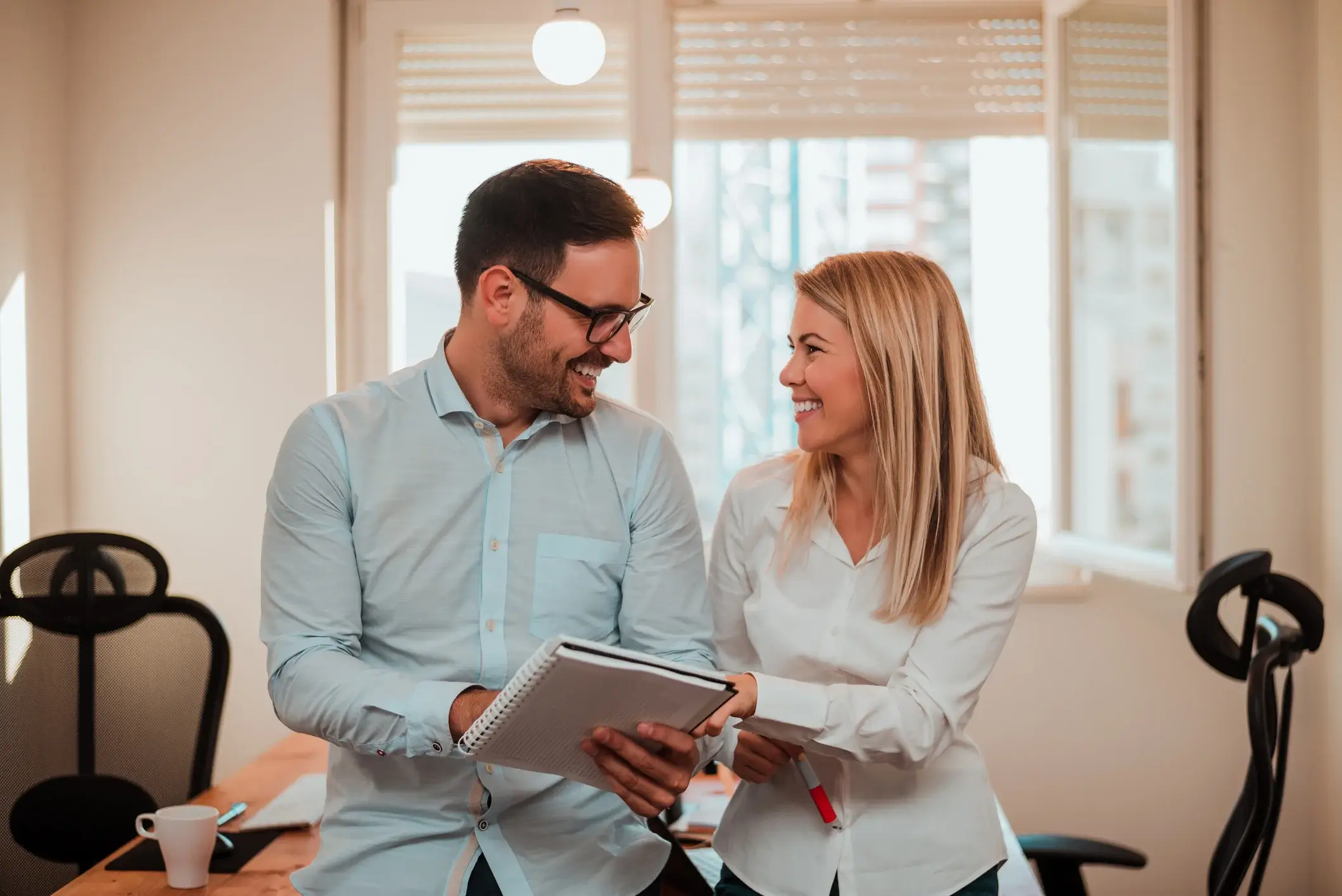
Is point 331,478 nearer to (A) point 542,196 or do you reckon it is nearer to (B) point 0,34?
(A) point 542,196

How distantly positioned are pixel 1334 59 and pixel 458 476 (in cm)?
266

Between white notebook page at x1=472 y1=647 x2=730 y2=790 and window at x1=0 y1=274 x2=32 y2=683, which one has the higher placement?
window at x1=0 y1=274 x2=32 y2=683

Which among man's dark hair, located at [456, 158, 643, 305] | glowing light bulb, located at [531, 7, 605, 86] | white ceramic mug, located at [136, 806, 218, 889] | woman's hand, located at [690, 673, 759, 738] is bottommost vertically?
white ceramic mug, located at [136, 806, 218, 889]

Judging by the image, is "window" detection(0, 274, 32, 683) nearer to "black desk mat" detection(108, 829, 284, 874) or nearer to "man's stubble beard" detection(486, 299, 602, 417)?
"black desk mat" detection(108, 829, 284, 874)

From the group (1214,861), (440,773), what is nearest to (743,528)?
(440,773)

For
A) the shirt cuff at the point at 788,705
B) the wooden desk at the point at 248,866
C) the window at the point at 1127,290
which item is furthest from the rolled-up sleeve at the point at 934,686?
the window at the point at 1127,290

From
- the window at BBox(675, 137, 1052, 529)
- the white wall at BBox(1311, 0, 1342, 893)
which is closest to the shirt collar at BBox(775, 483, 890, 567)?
the window at BBox(675, 137, 1052, 529)

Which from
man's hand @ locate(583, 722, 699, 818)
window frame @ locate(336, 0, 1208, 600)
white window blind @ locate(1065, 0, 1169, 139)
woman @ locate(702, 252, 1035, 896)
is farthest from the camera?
window frame @ locate(336, 0, 1208, 600)

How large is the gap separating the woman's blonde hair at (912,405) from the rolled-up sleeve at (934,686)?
1.3 inches

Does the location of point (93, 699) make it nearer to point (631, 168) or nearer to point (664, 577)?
point (664, 577)

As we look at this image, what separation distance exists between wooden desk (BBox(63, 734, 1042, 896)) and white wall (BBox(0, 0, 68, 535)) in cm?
140

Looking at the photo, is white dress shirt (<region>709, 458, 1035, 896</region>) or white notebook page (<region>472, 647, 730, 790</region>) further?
white dress shirt (<region>709, 458, 1035, 896</region>)

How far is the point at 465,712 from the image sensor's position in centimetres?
138

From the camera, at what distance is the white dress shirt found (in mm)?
1529
